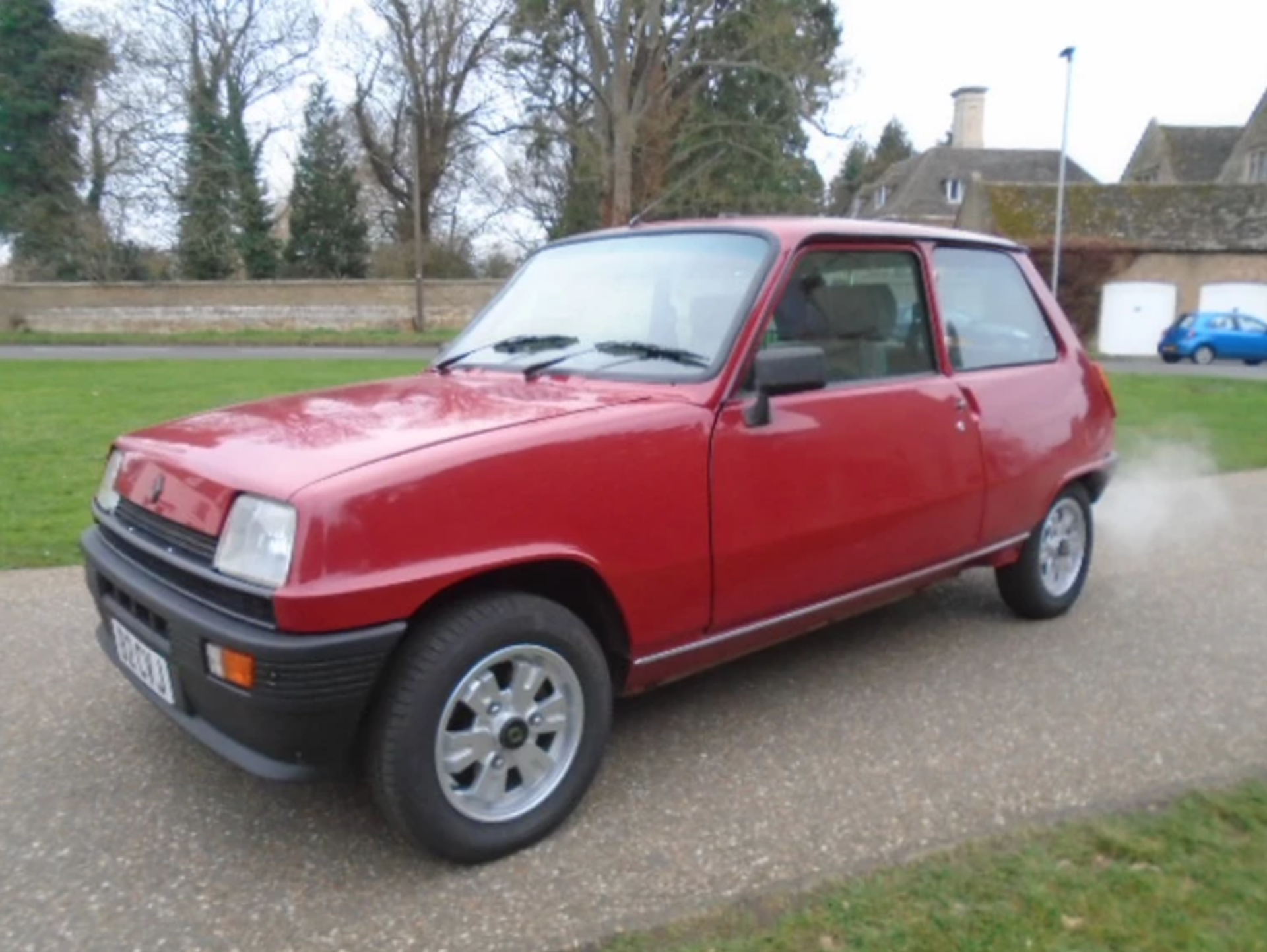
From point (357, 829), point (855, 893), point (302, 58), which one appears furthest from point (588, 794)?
point (302, 58)

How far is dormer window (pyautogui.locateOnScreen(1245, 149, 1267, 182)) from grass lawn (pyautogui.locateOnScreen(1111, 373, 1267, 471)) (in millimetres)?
30672

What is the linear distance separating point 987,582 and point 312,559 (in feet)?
13.3

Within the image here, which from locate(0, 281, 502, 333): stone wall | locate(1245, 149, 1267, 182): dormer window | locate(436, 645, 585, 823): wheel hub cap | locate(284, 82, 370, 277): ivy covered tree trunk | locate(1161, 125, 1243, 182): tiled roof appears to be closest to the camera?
locate(436, 645, 585, 823): wheel hub cap

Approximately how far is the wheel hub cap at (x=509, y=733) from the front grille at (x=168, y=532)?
75 cm

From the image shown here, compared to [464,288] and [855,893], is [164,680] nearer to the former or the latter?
[855,893]

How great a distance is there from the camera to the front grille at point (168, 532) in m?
2.59

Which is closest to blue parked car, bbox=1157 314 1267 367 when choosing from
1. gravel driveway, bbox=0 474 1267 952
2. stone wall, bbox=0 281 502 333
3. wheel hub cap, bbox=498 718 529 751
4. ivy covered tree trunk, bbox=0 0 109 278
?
stone wall, bbox=0 281 502 333

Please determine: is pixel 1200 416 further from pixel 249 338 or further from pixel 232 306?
pixel 232 306

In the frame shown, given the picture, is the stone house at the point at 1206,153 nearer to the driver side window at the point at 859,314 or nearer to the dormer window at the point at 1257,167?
the dormer window at the point at 1257,167

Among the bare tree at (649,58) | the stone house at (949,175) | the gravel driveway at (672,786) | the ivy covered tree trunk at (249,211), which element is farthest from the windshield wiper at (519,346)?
the stone house at (949,175)

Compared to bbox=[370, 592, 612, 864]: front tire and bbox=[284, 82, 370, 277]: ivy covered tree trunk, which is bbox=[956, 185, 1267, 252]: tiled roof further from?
bbox=[370, 592, 612, 864]: front tire

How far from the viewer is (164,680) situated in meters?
2.73

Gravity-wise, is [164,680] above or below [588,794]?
above

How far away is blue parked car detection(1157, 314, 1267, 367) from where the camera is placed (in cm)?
2500
